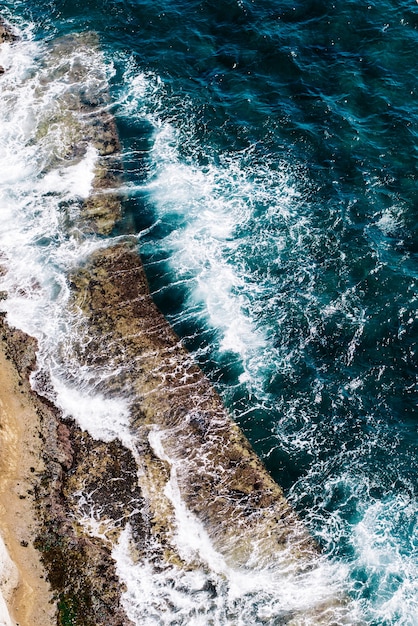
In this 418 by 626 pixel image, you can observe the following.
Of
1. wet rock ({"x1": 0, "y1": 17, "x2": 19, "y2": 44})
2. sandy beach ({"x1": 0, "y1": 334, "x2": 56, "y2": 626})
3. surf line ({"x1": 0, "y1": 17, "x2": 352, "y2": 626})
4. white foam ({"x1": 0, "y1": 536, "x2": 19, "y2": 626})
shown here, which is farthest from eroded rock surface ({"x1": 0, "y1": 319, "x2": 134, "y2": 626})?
wet rock ({"x1": 0, "y1": 17, "x2": 19, "y2": 44})

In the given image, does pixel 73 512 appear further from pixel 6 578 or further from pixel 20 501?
pixel 6 578

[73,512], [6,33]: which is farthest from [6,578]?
[6,33]

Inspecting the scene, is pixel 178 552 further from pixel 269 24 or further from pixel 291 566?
pixel 269 24

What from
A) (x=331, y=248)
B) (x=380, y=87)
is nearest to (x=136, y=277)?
(x=331, y=248)

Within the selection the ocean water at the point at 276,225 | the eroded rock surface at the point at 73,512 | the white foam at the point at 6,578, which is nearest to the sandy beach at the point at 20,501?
the white foam at the point at 6,578

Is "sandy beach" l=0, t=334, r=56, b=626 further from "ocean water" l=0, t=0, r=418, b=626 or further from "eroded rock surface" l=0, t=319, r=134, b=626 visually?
"ocean water" l=0, t=0, r=418, b=626

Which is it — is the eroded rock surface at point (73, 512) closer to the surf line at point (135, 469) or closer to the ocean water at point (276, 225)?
the surf line at point (135, 469)
